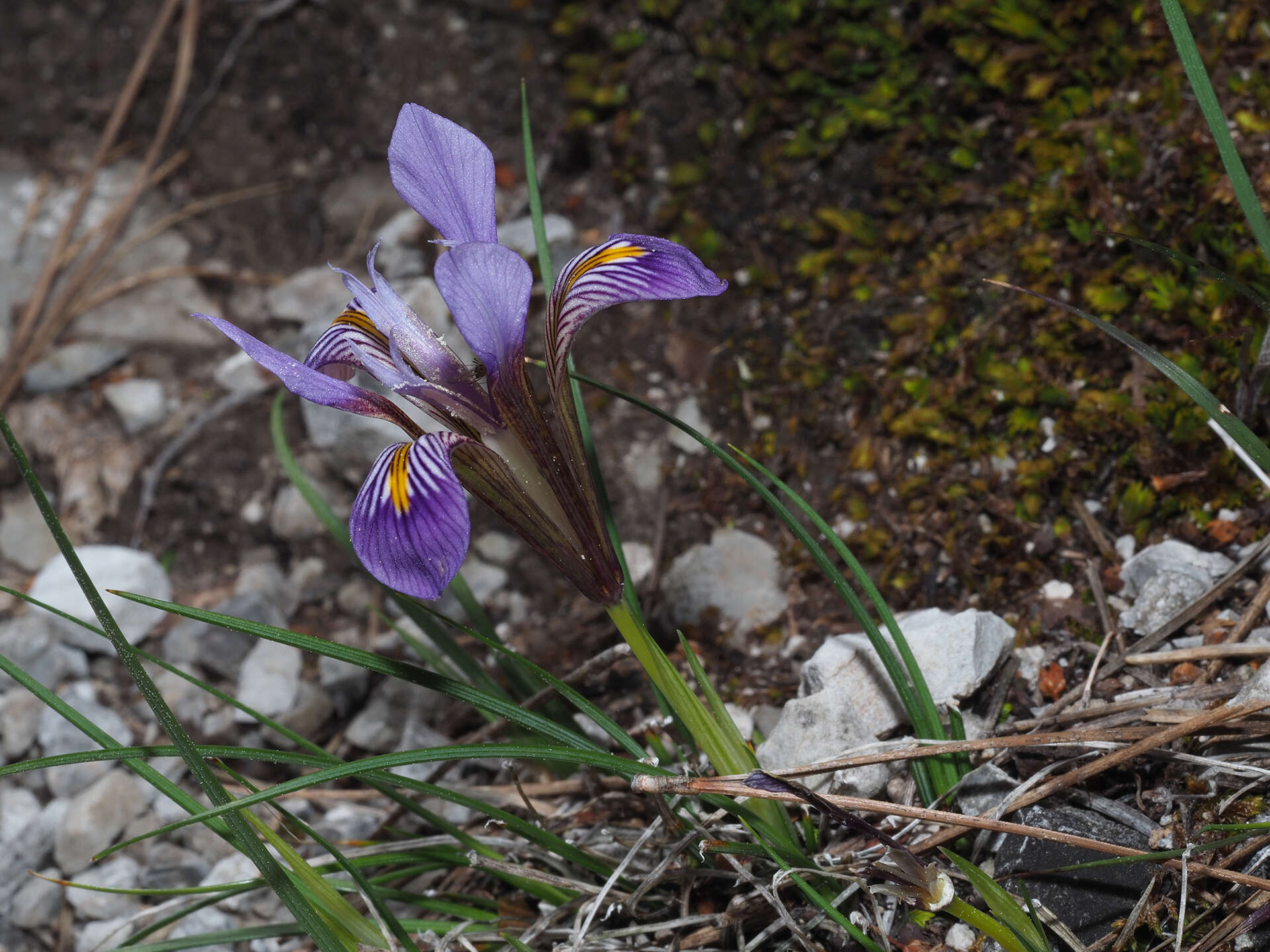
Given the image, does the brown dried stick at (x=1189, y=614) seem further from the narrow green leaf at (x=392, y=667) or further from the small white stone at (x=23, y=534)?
the small white stone at (x=23, y=534)

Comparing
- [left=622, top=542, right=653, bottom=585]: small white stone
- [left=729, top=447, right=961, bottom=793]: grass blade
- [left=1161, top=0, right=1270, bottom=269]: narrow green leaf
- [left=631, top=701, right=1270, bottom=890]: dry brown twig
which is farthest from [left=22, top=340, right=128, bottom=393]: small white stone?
[left=1161, top=0, right=1270, bottom=269]: narrow green leaf

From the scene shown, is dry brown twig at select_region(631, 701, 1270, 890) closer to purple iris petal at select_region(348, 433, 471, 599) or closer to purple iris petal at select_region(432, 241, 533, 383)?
purple iris petal at select_region(348, 433, 471, 599)

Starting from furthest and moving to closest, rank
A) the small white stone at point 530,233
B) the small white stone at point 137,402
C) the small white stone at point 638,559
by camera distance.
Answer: the small white stone at point 137,402, the small white stone at point 530,233, the small white stone at point 638,559

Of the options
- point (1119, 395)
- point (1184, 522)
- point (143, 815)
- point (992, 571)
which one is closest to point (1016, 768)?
point (992, 571)

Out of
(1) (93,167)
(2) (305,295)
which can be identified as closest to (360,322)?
(2) (305,295)

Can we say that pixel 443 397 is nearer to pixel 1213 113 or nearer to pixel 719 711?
pixel 719 711

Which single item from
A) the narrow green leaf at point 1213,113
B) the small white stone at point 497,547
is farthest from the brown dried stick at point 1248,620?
the small white stone at point 497,547
